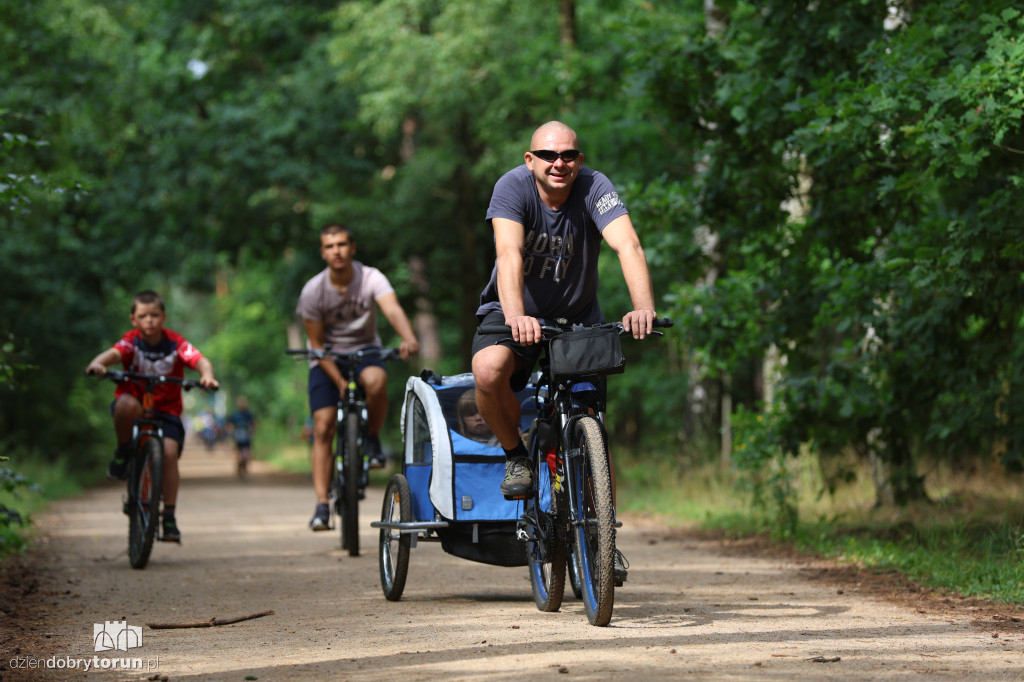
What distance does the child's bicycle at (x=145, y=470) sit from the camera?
8.60 meters

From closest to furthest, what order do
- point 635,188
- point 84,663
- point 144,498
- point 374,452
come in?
point 84,663 < point 144,498 < point 374,452 < point 635,188

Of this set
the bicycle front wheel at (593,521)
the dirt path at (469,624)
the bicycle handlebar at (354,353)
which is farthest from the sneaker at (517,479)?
the bicycle handlebar at (354,353)

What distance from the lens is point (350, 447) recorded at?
8.91 meters

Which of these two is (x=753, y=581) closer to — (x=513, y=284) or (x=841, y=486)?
(x=513, y=284)

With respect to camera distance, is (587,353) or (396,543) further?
(396,543)

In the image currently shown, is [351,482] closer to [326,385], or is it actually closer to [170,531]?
[326,385]

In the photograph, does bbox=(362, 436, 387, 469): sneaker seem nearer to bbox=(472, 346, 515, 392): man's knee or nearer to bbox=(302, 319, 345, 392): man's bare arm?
bbox=(302, 319, 345, 392): man's bare arm

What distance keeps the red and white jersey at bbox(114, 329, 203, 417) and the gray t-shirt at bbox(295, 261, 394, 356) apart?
2.91ft

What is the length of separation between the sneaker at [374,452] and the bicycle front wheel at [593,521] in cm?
364

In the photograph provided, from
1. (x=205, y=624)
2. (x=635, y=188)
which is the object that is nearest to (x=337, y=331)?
(x=635, y=188)

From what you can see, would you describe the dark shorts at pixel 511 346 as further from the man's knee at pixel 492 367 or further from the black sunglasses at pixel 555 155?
the black sunglasses at pixel 555 155

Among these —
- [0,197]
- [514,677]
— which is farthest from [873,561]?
[0,197]

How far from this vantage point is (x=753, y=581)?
24.7 feet

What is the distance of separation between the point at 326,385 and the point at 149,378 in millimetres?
1288
